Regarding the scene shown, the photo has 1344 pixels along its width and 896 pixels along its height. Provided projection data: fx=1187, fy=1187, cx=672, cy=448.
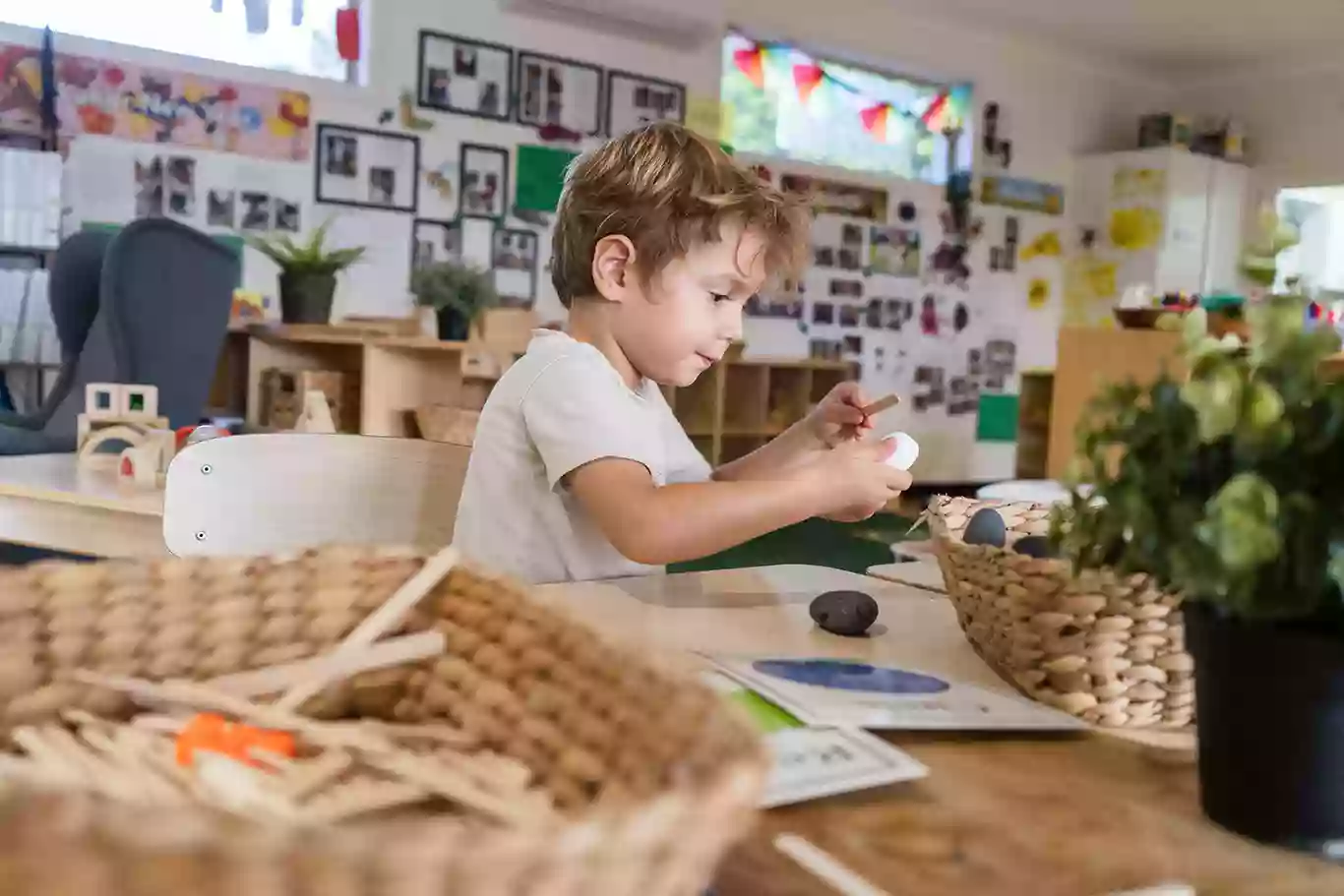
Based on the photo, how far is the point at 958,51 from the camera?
5039 mm

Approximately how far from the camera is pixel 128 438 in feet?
5.52

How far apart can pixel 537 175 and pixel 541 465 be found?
11.0ft

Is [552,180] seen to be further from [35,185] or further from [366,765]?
[366,765]

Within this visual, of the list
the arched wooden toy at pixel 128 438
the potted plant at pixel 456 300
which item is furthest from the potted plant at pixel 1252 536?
the potted plant at pixel 456 300

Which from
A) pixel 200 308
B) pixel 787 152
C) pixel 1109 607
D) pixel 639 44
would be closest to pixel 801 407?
pixel 787 152

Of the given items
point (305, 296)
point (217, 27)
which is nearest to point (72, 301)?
point (305, 296)

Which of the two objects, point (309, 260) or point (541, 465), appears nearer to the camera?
point (541, 465)

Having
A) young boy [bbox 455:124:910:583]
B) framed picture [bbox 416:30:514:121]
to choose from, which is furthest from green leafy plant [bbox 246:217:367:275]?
young boy [bbox 455:124:910:583]

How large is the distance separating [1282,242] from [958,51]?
4.99m

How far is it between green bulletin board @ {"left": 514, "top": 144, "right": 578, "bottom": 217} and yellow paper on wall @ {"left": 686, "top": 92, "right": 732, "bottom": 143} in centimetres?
53

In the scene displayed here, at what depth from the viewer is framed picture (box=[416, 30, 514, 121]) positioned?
12.8 feet

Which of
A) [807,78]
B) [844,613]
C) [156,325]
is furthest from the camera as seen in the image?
[807,78]

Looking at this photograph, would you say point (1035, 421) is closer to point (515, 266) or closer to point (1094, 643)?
point (515, 266)

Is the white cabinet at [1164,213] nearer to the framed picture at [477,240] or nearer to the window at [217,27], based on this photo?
the framed picture at [477,240]
